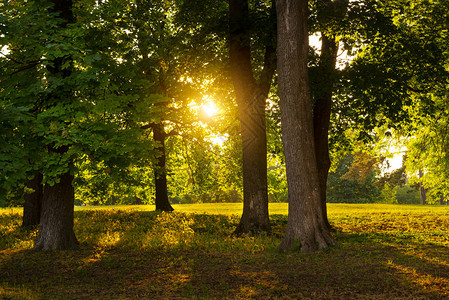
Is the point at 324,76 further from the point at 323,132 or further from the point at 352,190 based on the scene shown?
the point at 352,190

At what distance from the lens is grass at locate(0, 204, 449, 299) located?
7192 millimetres


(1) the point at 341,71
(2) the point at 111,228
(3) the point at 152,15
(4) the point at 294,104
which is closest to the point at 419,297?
(4) the point at 294,104

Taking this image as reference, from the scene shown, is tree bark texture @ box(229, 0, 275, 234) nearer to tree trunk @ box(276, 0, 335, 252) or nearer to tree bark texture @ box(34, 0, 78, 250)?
tree trunk @ box(276, 0, 335, 252)

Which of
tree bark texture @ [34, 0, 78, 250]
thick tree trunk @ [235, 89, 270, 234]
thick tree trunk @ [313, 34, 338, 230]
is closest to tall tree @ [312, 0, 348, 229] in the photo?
thick tree trunk @ [313, 34, 338, 230]

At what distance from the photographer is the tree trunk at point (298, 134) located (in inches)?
416

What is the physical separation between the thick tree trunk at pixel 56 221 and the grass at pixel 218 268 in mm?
531

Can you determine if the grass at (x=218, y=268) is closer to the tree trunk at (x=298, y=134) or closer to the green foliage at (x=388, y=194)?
the tree trunk at (x=298, y=134)

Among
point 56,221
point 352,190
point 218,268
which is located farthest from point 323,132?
point 352,190

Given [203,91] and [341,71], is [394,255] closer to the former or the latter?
[341,71]

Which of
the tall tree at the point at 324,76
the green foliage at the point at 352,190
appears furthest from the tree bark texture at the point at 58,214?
the green foliage at the point at 352,190

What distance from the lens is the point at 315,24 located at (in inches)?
582

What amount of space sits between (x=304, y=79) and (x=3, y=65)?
831cm

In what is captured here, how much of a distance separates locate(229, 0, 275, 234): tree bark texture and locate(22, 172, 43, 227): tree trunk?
8.60 meters

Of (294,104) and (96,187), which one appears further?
(96,187)
